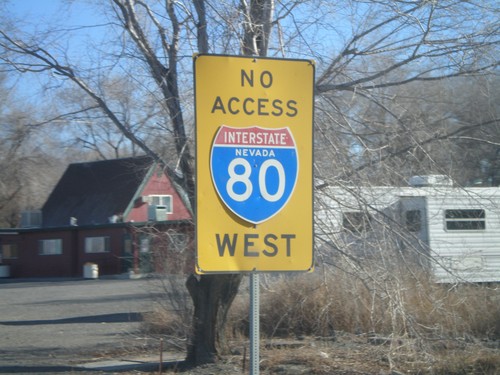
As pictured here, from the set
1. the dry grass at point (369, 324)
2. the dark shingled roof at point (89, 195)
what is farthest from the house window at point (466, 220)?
the dark shingled roof at point (89, 195)

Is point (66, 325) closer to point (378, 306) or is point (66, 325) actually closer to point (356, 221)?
point (378, 306)

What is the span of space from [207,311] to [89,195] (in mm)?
33747

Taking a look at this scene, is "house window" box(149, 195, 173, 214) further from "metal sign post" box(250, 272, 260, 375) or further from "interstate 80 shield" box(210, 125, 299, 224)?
"metal sign post" box(250, 272, 260, 375)

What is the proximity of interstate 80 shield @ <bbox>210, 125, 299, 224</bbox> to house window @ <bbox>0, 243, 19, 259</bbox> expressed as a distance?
40.7 metres

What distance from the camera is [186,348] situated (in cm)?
1008

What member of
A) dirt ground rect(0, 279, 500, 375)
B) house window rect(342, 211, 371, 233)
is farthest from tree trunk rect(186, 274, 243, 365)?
house window rect(342, 211, 371, 233)

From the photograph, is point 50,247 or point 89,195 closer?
point 50,247

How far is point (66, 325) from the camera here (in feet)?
53.3

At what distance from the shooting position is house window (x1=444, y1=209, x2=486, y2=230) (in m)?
17.0

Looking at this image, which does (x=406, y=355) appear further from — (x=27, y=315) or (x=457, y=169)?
(x=27, y=315)

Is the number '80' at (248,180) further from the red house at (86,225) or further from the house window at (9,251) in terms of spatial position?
the house window at (9,251)

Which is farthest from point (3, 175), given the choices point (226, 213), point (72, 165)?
point (226, 213)

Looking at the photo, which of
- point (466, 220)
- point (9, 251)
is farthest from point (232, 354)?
point (9, 251)

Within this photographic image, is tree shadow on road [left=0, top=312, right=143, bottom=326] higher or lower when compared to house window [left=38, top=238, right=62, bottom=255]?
lower
